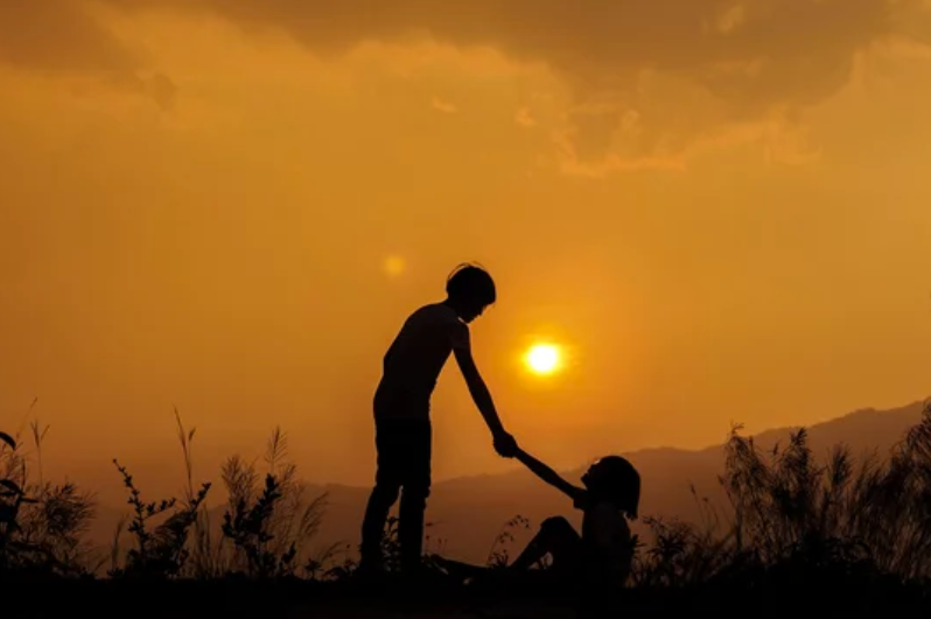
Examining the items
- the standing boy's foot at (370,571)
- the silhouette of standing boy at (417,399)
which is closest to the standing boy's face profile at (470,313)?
the silhouette of standing boy at (417,399)

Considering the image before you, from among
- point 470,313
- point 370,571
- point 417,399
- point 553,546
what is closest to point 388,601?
point 370,571

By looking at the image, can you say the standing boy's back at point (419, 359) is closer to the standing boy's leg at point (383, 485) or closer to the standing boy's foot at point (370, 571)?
the standing boy's leg at point (383, 485)

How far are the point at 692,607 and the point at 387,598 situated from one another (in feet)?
4.97

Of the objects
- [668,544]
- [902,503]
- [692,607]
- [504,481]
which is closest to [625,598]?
[692,607]

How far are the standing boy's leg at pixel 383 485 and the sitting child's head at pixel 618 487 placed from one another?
3.79 ft

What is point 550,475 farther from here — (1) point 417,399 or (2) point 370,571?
(2) point 370,571

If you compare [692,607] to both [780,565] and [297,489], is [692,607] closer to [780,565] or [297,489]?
[780,565]

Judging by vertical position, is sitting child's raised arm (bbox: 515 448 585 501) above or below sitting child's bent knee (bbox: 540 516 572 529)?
above

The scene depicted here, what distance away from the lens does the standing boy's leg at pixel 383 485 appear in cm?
730

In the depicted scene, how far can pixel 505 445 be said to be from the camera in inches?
284

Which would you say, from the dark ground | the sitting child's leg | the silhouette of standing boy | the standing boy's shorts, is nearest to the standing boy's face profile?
the silhouette of standing boy

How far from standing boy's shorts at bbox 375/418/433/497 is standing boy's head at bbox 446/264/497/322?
28.4 inches

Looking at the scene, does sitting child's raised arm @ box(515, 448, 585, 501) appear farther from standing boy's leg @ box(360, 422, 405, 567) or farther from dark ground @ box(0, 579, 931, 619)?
dark ground @ box(0, 579, 931, 619)

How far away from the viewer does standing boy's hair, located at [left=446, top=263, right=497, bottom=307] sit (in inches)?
293
